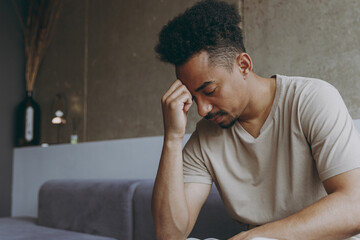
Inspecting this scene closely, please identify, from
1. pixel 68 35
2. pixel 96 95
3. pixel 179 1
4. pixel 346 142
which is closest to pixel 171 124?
pixel 346 142

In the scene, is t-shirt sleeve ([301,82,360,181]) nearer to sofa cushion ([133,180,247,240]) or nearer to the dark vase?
→ sofa cushion ([133,180,247,240])

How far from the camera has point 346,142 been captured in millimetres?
1212

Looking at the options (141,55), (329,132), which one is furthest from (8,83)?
(329,132)

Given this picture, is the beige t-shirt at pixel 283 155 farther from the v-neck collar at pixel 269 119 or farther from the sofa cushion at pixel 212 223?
the sofa cushion at pixel 212 223

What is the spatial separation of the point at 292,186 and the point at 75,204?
164 cm

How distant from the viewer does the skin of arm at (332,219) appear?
44.9 inches

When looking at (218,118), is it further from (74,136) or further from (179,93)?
(74,136)

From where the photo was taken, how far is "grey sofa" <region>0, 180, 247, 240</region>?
1.95 meters

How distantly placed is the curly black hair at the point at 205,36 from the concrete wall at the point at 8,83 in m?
2.59

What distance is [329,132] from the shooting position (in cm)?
125

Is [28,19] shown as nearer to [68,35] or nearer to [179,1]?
[68,35]

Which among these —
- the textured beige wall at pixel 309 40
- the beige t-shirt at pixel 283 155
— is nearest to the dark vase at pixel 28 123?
the textured beige wall at pixel 309 40

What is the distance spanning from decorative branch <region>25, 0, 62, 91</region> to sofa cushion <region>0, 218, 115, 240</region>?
143 centimetres

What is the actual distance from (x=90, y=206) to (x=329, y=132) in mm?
1694
